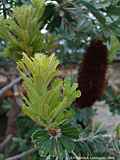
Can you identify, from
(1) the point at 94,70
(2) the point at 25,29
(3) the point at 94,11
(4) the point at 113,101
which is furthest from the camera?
(4) the point at 113,101

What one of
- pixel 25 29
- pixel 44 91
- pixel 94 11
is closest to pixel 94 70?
pixel 94 11

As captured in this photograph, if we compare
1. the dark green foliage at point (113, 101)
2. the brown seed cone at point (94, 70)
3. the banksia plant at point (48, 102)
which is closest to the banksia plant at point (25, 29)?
the banksia plant at point (48, 102)

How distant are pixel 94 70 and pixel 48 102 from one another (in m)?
0.48

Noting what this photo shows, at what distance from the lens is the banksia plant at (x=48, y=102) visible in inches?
20.4

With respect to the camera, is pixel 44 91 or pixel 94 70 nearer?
pixel 44 91

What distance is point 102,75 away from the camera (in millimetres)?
991

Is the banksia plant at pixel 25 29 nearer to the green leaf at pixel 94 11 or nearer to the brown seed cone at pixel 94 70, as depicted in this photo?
the green leaf at pixel 94 11

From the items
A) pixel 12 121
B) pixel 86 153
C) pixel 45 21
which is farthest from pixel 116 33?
pixel 12 121

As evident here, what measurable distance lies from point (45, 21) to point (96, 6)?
11 centimetres

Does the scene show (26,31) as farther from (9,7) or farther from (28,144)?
(28,144)

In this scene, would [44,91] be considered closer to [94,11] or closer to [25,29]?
[25,29]

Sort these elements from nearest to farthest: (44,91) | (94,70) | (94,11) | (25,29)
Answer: (44,91), (25,29), (94,11), (94,70)

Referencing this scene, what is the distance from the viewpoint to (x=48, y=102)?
52 cm

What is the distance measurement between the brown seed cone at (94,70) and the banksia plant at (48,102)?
0.41 m
